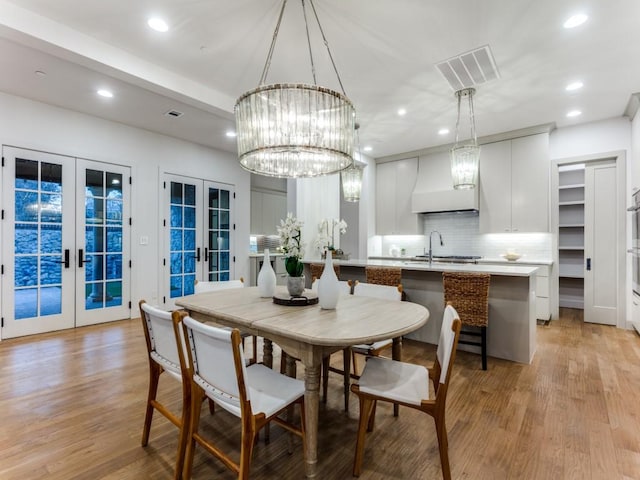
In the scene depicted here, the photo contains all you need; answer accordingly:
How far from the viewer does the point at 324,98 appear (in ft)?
6.32

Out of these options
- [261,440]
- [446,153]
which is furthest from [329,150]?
[446,153]

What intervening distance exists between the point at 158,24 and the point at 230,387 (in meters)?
2.77

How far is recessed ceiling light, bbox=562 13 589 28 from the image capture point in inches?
97.4

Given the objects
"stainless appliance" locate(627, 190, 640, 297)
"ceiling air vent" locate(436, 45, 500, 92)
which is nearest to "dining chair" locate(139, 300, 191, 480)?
"ceiling air vent" locate(436, 45, 500, 92)

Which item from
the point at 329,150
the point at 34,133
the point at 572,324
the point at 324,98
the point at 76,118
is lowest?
the point at 572,324

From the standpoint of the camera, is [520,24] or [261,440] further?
[520,24]

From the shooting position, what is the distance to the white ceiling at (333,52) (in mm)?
2432

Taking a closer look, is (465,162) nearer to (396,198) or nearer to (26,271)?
(396,198)

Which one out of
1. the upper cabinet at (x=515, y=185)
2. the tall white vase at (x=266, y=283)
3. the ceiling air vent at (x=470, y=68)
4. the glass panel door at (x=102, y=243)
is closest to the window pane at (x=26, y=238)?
the glass panel door at (x=102, y=243)

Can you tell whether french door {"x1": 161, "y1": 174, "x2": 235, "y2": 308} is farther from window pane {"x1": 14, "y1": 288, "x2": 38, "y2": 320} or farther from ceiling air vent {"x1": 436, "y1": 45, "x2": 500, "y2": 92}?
ceiling air vent {"x1": 436, "y1": 45, "x2": 500, "y2": 92}

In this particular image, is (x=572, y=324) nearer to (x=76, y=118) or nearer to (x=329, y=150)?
(x=329, y=150)

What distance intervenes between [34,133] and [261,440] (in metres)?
4.52

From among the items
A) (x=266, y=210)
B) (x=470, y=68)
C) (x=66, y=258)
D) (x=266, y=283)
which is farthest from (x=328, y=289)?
(x=266, y=210)

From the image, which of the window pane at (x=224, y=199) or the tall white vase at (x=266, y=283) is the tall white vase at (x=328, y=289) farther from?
the window pane at (x=224, y=199)
